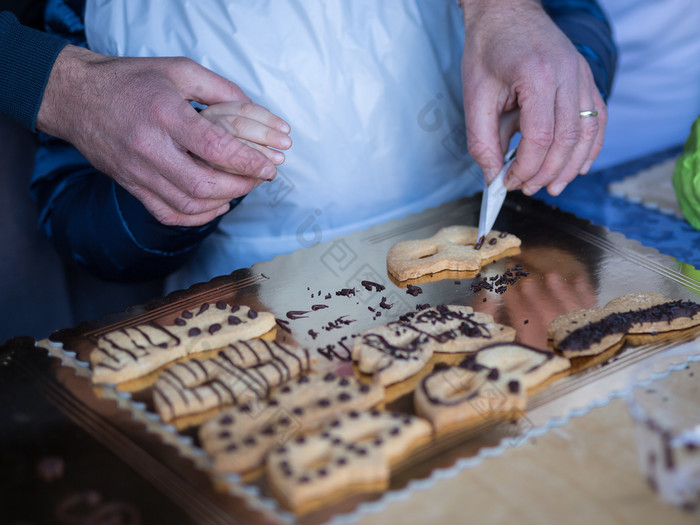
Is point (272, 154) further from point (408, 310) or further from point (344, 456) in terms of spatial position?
point (344, 456)

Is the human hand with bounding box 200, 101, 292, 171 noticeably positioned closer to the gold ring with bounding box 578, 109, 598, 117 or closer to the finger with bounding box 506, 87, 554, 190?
the finger with bounding box 506, 87, 554, 190

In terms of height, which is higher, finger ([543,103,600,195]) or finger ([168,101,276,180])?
finger ([168,101,276,180])

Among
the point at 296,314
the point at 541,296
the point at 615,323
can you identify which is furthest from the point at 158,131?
the point at 615,323

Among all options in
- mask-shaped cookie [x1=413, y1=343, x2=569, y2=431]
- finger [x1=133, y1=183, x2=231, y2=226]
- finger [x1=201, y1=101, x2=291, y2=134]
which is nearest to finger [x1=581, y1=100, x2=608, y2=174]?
mask-shaped cookie [x1=413, y1=343, x2=569, y2=431]

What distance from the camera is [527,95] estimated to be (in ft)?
4.89

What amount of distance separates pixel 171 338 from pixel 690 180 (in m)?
1.35

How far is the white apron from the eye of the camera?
1.59 metres

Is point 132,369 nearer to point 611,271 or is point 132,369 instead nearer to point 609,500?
point 609,500

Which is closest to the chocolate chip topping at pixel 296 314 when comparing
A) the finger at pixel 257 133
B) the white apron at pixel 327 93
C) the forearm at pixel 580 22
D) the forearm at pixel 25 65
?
the finger at pixel 257 133

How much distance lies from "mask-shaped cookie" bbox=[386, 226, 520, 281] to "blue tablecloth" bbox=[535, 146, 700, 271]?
39 centimetres

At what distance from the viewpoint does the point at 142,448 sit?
0.99 m

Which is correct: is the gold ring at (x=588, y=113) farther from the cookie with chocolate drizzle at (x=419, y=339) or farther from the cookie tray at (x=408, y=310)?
the cookie with chocolate drizzle at (x=419, y=339)

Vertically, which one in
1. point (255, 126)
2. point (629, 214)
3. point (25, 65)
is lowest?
point (629, 214)

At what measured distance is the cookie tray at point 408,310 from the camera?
929 millimetres
